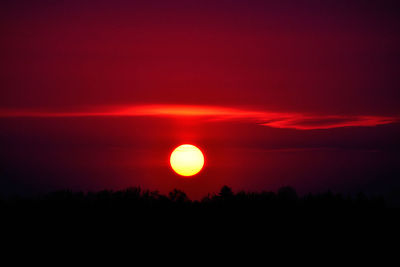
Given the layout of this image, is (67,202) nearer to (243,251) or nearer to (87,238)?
(87,238)

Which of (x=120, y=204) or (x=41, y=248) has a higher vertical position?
(x=120, y=204)

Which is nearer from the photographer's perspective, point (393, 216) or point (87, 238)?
point (87, 238)

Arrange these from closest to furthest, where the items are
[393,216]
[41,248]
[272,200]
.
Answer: [41,248]
[393,216]
[272,200]

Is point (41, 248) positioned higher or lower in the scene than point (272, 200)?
lower

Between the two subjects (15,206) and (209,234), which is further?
(15,206)

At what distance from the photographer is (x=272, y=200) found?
14.5 metres

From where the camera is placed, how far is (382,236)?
12609mm

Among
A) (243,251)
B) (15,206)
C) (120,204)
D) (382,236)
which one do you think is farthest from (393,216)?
(15,206)

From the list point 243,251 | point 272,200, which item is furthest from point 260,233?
point 272,200

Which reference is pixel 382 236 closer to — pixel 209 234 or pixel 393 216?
pixel 393 216

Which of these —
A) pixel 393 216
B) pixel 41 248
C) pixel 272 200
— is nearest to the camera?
pixel 41 248

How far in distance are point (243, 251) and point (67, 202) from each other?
4670 millimetres

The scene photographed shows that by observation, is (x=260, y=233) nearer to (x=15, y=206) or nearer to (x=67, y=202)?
(x=67, y=202)

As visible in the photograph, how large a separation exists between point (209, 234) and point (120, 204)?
8.53 feet
